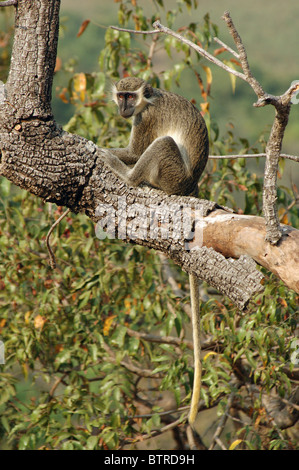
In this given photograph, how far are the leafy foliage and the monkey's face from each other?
24.8 inches

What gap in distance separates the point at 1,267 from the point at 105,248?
0.84 meters

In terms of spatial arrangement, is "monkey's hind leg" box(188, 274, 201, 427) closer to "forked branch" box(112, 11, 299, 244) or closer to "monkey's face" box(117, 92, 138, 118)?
"forked branch" box(112, 11, 299, 244)

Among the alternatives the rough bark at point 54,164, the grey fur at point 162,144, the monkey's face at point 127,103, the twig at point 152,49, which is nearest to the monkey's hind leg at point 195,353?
the rough bark at point 54,164

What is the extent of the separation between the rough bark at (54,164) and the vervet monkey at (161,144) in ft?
1.92

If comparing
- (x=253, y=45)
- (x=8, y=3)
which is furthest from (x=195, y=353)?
(x=253, y=45)

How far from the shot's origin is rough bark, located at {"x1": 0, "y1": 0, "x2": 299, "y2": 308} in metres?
2.58

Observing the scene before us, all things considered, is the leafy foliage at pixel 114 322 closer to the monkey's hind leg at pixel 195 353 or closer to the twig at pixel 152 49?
the twig at pixel 152 49

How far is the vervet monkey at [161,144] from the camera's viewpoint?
11.3 feet

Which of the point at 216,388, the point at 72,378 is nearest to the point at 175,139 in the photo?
the point at 216,388

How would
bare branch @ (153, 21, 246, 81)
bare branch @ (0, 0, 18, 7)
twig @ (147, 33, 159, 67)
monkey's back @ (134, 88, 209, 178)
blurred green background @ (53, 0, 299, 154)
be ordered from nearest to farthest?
bare branch @ (153, 21, 246, 81) → bare branch @ (0, 0, 18, 7) → monkey's back @ (134, 88, 209, 178) → twig @ (147, 33, 159, 67) → blurred green background @ (53, 0, 299, 154)

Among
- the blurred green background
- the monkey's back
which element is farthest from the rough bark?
the blurred green background

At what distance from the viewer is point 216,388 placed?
353 centimetres
